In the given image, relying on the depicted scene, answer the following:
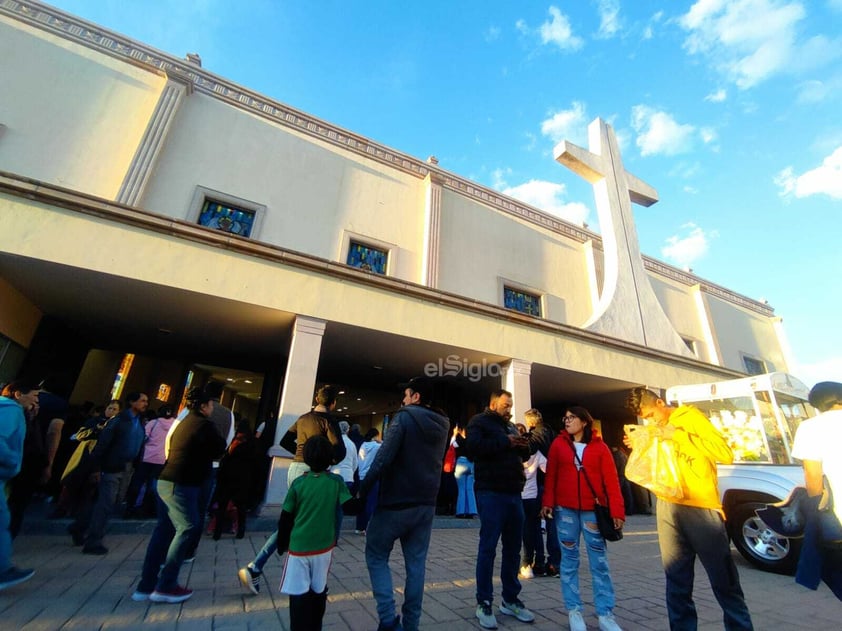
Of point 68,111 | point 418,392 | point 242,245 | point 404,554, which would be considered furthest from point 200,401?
point 68,111

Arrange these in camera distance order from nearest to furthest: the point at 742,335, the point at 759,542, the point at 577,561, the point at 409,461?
the point at 409,461, the point at 577,561, the point at 759,542, the point at 742,335

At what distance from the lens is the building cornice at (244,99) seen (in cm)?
1011

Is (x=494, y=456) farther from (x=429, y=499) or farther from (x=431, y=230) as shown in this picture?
(x=431, y=230)

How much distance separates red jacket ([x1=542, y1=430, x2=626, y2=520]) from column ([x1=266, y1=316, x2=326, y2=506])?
15.3 feet

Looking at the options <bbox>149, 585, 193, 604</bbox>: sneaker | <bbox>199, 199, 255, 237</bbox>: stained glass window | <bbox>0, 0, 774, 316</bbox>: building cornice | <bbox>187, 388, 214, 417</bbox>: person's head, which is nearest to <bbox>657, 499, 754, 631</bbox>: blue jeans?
<bbox>149, 585, 193, 604</bbox>: sneaker

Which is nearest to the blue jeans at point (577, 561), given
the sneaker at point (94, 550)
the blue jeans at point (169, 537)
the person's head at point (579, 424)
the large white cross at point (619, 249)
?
the person's head at point (579, 424)

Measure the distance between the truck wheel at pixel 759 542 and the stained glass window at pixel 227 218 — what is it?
11.4 meters

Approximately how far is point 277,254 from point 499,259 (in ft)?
26.6

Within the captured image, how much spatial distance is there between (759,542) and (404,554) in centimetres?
576

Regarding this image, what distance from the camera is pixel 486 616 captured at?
314cm

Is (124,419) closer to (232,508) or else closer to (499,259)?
(232,508)

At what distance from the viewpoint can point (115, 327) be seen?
31.8 feet

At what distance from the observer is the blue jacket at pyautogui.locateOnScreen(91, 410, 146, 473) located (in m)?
4.77

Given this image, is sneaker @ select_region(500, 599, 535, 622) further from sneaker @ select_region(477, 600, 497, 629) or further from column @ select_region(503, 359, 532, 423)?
column @ select_region(503, 359, 532, 423)
